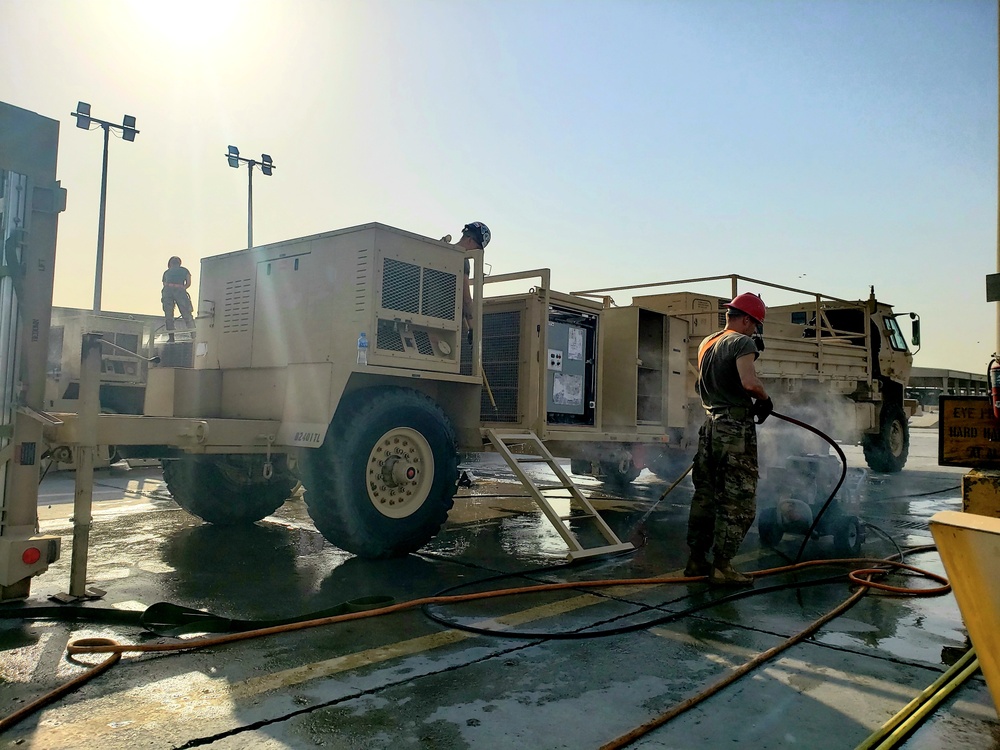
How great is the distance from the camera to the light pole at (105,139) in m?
16.9

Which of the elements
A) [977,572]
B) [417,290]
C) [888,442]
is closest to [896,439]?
[888,442]

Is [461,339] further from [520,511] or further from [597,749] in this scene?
[597,749]

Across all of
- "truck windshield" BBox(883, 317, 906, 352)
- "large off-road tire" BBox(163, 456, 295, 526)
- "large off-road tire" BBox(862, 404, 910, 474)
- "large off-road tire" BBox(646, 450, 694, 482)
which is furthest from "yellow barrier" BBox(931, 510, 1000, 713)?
"truck windshield" BBox(883, 317, 906, 352)

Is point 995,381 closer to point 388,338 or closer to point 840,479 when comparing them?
point 840,479

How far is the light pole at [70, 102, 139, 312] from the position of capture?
16.9 m

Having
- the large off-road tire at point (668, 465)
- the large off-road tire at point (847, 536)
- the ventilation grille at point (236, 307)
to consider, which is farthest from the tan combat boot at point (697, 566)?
the large off-road tire at point (668, 465)

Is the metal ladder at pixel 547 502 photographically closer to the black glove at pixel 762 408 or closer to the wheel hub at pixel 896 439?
the black glove at pixel 762 408

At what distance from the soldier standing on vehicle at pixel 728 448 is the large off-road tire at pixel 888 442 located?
1015cm

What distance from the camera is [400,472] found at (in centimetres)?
539

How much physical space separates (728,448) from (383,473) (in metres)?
2.44

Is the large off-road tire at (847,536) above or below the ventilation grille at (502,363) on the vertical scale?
below

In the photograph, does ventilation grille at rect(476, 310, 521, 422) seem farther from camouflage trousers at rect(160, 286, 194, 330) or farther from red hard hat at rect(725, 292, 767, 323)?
camouflage trousers at rect(160, 286, 194, 330)

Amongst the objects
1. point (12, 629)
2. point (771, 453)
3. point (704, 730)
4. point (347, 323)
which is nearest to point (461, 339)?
point (347, 323)

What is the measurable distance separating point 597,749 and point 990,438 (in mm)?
2504
